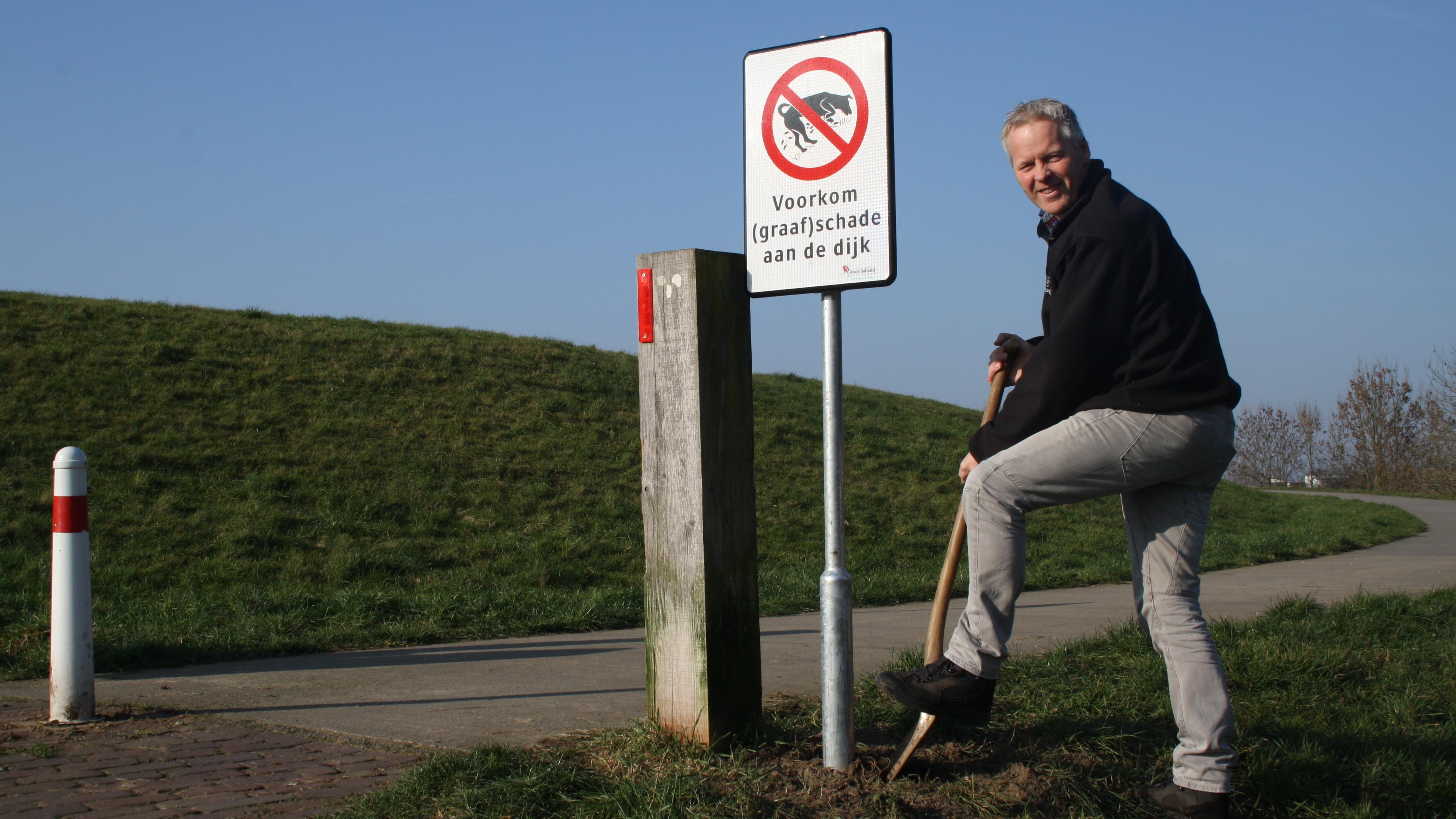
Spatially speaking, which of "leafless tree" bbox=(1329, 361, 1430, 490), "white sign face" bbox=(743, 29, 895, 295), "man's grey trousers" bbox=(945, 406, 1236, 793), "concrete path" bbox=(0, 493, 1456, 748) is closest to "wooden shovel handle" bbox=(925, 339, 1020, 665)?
"man's grey trousers" bbox=(945, 406, 1236, 793)

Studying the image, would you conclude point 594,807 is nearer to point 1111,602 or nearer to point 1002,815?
point 1002,815

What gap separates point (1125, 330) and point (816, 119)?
99 cm

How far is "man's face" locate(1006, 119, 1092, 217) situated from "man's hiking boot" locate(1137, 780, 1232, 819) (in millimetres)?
1545

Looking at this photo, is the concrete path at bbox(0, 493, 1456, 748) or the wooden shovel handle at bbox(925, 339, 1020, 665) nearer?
the wooden shovel handle at bbox(925, 339, 1020, 665)

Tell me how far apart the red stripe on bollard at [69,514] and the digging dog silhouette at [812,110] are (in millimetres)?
2929

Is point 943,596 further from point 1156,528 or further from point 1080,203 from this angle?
point 1080,203

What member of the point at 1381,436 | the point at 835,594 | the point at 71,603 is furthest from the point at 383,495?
the point at 1381,436

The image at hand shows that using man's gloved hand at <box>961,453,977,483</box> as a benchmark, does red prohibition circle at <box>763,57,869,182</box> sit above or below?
above

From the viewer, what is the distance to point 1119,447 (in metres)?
2.72

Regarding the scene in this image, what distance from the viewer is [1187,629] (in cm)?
283

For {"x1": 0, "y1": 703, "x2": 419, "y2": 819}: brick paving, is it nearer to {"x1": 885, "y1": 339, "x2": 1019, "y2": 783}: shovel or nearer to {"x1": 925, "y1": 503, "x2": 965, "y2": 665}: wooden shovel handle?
{"x1": 885, "y1": 339, "x2": 1019, "y2": 783}: shovel

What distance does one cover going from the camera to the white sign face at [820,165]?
2.87 metres

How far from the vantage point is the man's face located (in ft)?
9.59

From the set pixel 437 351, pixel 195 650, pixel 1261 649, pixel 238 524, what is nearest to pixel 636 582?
pixel 238 524
